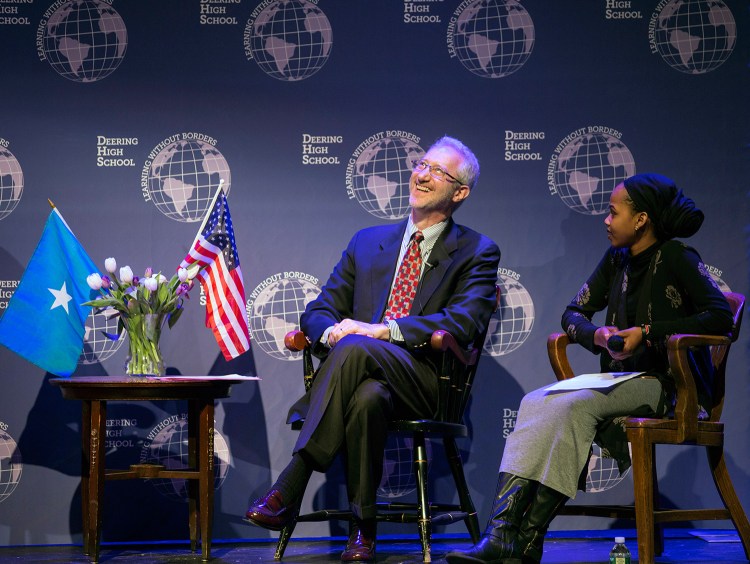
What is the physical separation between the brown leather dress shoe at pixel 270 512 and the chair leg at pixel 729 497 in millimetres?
1604

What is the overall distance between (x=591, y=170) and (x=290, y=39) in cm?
167

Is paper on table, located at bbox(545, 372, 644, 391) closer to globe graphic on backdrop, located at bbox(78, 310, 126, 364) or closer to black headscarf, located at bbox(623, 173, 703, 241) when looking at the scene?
black headscarf, located at bbox(623, 173, 703, 241)

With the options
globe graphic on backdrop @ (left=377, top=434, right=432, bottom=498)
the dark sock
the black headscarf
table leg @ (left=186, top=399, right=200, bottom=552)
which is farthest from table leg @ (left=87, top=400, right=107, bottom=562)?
the black headscarf

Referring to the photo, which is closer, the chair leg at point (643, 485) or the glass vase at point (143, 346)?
the chair leg at point (643, 485)

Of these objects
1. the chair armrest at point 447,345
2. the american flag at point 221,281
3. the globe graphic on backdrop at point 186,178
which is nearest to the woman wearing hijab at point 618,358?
the chair armrest at point 447,345

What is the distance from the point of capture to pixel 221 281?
4227mm

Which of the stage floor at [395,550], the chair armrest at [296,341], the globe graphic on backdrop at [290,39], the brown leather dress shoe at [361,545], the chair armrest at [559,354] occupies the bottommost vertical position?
the stage floor at [395,550]

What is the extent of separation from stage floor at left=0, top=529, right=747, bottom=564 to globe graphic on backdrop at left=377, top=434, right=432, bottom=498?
12.0 inches

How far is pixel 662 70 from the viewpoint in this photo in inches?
186

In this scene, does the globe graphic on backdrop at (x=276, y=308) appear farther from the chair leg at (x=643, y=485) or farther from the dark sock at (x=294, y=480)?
the chair leg at (x=643, y=485)

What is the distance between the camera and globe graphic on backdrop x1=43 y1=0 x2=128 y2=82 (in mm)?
4637

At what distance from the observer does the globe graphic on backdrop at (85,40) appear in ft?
15.2

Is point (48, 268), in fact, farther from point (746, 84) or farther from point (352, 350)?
point (746, 84)

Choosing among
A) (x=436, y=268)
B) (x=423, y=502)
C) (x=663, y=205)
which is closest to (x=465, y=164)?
(x=436, y=268)
